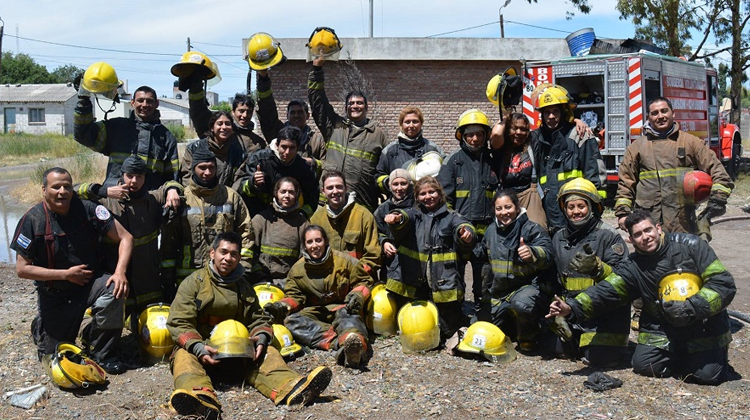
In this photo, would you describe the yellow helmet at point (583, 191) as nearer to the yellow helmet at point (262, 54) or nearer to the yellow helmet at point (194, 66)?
the yellow helmet at point (262, 54)

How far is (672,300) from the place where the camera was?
5191 mm

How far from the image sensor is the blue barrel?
15.1 metres

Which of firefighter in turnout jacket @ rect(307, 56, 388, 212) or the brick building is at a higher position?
the brick building

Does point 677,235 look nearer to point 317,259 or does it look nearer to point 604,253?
point 604,253

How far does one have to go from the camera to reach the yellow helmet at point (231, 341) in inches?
205

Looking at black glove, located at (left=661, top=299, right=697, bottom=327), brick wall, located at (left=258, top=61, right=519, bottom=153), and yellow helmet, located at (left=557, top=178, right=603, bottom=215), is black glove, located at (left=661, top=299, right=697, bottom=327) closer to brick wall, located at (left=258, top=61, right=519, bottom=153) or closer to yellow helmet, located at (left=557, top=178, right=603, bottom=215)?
yellow helmet, located at (left=557, top=178, right=603, bottom=215)

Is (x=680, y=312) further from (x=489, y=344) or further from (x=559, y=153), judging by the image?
(x=559, y=153)

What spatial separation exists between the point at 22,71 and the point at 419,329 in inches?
3514

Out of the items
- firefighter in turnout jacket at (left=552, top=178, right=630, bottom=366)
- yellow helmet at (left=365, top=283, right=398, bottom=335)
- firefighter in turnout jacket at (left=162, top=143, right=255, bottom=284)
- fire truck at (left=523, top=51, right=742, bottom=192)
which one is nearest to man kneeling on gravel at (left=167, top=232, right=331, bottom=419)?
firefighter in turnout jacket at (left=162, top=143, right=255, bottom=284)

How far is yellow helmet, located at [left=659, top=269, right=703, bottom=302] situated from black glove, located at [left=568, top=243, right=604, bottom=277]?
482 millimetres

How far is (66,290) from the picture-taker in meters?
5.75

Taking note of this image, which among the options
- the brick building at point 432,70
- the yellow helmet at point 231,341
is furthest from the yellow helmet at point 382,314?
the brick building at point 432,70

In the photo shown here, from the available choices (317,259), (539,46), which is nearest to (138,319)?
(317,259)

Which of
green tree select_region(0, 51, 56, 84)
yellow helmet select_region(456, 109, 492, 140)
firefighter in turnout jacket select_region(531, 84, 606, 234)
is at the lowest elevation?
firefighter in turnout jacket select_region(531, 84, 606, 234)
